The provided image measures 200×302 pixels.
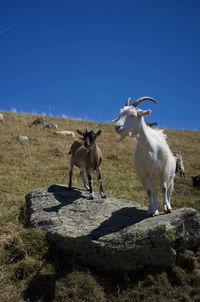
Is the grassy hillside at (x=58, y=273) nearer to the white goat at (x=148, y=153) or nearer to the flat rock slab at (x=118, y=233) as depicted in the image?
the flat rock slab at (x=118, y=233)

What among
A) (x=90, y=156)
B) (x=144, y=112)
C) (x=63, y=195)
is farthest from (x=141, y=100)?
(x=63, y=195)

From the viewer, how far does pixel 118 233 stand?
18.9 feet

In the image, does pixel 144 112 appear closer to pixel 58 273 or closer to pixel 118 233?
pixel 118 233

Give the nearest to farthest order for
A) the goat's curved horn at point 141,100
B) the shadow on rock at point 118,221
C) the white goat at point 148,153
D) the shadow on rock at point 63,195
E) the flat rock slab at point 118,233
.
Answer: the flat rock slab at point 118,233 → the white goat at point 148,153 → the goat's curved horn at point 141,100 → the shadow on rock at point 118,221 → the shadow on rock at point 63,195

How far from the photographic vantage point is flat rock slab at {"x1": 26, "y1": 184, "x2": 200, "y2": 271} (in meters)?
5.48

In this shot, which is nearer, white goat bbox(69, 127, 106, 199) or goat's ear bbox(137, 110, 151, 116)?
goat's ear bbox(137, 110, 151, 116)

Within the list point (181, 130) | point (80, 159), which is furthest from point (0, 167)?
point (181, 130)

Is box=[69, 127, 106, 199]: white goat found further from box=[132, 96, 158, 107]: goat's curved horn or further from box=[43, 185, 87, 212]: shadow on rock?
box=[132, 96, 158, 107]: goat's curved horn

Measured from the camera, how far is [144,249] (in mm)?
5430

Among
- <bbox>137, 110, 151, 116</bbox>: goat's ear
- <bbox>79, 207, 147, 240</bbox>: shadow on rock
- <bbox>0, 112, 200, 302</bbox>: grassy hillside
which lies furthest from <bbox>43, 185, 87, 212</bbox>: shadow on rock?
<bbox>137, 110, 151, 116</bbox>: goat's ear

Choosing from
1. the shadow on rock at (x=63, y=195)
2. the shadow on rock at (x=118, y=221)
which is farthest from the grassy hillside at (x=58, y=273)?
the shadow on rock at (x=63, y=195)

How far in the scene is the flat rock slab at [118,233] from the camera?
18.0 feet

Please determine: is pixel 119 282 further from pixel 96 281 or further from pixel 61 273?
pixel 61 273

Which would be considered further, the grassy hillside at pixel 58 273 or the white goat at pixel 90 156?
the white goat at pixel 90 156
